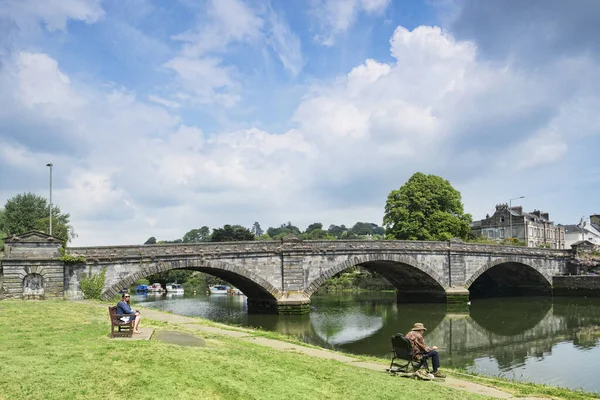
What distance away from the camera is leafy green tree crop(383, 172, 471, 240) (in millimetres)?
54375

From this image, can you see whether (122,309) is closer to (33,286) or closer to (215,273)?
(33,286)

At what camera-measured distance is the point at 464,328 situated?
29.6m

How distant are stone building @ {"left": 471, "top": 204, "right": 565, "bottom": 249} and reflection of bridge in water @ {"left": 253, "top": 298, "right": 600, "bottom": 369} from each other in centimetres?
4516

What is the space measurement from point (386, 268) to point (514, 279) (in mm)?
20697

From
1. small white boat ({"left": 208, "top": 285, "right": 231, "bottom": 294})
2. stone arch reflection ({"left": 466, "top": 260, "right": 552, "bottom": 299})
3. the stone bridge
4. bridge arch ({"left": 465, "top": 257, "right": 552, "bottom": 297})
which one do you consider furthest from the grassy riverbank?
small white boat ({"left": 208, "top": 285, "right": 231, "bottom": 294})

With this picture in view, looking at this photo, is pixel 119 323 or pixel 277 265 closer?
pixel 119 323

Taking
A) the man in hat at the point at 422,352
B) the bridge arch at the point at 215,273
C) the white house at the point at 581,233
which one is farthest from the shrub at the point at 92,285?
the white house at the point at 581,233

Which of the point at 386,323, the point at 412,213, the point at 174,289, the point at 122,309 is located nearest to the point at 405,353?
the point at 122,309

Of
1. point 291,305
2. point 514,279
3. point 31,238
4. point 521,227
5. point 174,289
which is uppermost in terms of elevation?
point 521,227

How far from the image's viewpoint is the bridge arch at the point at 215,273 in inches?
1104

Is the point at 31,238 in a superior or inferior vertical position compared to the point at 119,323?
superior

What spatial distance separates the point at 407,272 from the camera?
42531 mm

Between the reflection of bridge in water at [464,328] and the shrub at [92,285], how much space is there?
9.86m

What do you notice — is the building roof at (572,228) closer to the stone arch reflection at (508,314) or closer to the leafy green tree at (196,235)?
the stone arch reflection at (508,314)
